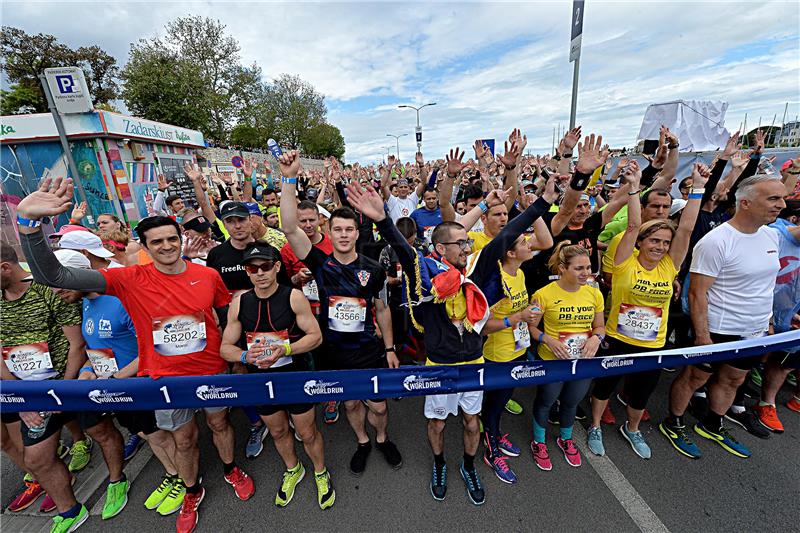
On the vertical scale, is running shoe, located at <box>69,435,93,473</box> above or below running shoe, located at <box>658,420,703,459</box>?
above

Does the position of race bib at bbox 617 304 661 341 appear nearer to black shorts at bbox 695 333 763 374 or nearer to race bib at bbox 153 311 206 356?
black shorts at bbox 695 333 763 374

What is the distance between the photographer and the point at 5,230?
365 inches

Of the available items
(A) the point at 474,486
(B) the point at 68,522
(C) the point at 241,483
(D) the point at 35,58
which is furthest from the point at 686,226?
(D) the point at 35,58

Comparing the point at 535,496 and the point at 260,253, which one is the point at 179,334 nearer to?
the point at 260,253

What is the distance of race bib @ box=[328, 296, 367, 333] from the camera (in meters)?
2.72

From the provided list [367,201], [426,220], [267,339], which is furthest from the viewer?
[426,220]

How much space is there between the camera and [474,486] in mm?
2678

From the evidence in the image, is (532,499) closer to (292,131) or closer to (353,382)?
(353,382)

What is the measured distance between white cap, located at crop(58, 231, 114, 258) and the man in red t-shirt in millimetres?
640

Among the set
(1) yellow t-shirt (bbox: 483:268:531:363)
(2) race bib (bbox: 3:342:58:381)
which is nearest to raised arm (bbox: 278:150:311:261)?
(1) yellow t-shirt (bbox: 483:268:531:363)

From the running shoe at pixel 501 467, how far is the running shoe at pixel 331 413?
1572mm

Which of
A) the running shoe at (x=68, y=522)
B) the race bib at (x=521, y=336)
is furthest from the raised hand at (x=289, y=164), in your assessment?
the running shoe at (x=68, y=522)

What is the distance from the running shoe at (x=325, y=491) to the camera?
2.64 metres

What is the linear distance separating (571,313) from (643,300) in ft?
2.10
